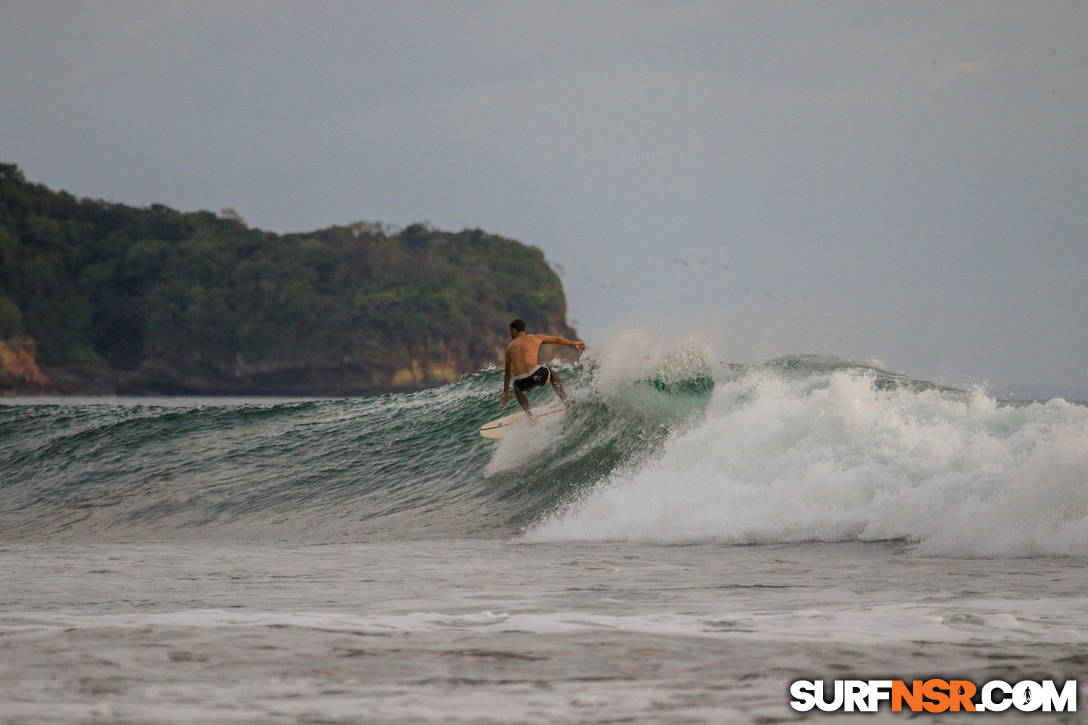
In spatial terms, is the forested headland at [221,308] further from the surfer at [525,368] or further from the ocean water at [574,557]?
the surfer at [525,368]

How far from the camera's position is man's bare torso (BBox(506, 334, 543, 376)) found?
47.5 ft

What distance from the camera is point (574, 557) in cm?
878

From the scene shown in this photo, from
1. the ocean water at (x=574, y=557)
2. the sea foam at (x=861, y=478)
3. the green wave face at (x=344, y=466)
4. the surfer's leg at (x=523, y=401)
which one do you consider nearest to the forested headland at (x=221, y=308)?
the green wave face at (x=344, y=466)

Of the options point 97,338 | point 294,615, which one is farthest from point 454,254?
point 294,615

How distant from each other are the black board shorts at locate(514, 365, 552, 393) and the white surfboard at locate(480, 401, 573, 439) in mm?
366

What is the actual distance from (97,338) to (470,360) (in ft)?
125

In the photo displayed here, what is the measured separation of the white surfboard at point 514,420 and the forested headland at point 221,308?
103114mm

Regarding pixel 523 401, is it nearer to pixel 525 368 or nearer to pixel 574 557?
pixel 525 368

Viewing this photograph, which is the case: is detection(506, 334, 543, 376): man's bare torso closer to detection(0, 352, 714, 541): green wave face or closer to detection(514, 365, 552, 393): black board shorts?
detection(514, 365, 552, 393): black board shorts

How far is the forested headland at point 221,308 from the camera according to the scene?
11650 centimetres

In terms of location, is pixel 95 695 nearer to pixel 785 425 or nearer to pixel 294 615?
pixel 294 615

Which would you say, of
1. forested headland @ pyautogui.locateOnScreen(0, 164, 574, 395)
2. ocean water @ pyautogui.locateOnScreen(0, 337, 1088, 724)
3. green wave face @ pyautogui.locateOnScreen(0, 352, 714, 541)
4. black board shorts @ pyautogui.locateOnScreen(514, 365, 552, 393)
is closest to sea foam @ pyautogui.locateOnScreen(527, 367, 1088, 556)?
ocean water @ pyautogui.locateOnScreen(0, 337, 1088, 724)

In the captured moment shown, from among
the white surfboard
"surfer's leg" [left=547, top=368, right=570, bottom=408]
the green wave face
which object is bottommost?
the green wave face

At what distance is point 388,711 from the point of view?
13.3 ft
